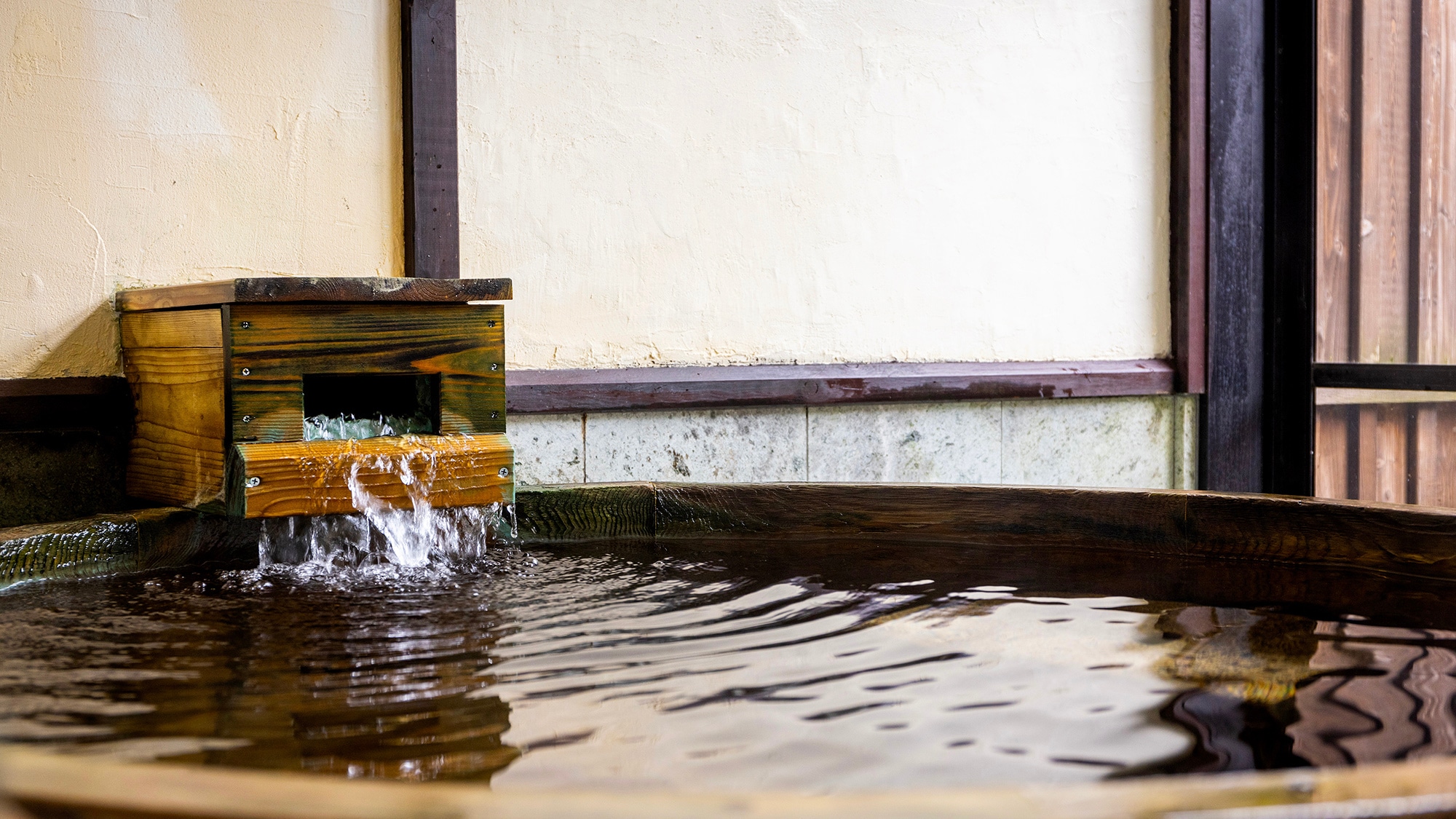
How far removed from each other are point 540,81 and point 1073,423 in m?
2.20

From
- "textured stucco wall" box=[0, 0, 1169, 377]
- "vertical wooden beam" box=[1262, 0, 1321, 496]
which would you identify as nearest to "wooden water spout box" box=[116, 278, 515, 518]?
"textured stucco wall" box=[0, 0, 1169, 377]

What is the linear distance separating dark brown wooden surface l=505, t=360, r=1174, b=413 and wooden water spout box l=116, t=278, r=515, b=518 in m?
0.82

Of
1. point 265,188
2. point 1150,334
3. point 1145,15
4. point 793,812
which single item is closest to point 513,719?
point 793,812

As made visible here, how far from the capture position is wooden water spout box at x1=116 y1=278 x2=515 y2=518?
2340 millimetres

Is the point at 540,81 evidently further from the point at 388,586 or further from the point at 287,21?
the point at 388,586

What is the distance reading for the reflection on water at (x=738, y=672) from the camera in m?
1.17

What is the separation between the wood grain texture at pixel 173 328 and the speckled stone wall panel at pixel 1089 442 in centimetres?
265

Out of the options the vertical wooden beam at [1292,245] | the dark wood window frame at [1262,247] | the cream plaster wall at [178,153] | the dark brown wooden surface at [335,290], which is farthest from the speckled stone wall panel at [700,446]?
the vertical wooden beam at [1292,245]

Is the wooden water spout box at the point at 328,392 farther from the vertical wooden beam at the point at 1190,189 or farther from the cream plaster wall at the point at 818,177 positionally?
the vertical wooden beam at the point at 1190,189

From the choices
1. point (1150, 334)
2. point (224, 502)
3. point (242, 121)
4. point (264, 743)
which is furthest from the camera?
point (1150, 334)

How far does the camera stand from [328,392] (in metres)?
2.76

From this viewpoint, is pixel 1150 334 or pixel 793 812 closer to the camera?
pixel 793 812

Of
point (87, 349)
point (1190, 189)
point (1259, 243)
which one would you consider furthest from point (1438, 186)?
point (87, 349)

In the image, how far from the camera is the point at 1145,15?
438cm
